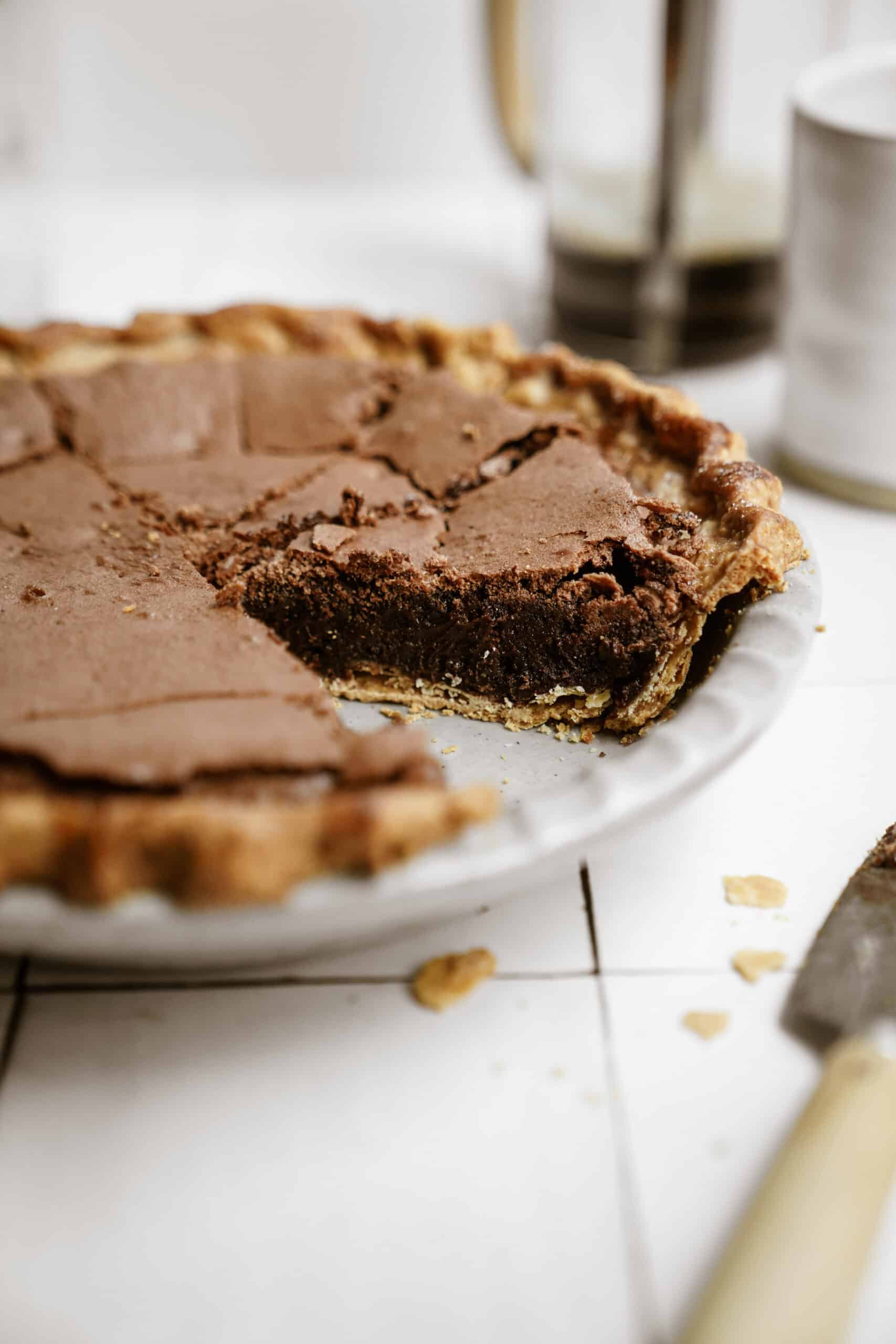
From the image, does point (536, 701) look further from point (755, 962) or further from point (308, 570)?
point (755, 962)

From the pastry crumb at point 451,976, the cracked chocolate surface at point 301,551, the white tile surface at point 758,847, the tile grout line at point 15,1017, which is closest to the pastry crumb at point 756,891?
the white tile surface at point 758,847

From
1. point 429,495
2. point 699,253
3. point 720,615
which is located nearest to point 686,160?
point 699,253

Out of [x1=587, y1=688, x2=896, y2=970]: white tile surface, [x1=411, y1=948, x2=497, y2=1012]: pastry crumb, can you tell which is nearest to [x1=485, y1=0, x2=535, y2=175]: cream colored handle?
[x1=587, y1=688, x2=896, y2=970]: white tile surface

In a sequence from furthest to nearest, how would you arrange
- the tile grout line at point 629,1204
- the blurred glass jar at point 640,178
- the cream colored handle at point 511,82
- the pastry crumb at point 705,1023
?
the cream colored handle at point 511,82
the blurred glass jar at point 640,178
the pastry crumb at point 705,1023
the tile grout line at point 629,1204

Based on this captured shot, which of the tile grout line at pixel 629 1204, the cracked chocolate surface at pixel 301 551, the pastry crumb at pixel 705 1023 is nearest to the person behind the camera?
the tile grout line at pixel 629 1204

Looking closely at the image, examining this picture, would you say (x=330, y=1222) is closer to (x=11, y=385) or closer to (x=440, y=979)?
(x=440, y=979)

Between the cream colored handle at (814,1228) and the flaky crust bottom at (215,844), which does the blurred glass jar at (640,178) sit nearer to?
the flaky crust bottom at (215,844)

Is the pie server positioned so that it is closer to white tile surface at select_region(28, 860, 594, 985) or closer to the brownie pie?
white tile surface at select_region(28, 860, 594, 985)
